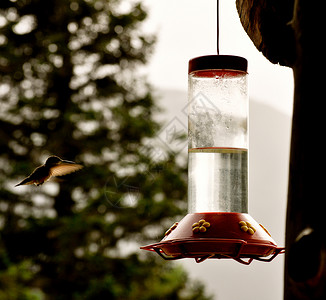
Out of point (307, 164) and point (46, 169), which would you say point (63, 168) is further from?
point (307, 164)

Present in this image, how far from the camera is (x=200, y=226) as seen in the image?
6.50ft

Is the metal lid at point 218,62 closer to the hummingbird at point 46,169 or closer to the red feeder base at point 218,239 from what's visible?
the red feeder base at point 218,239

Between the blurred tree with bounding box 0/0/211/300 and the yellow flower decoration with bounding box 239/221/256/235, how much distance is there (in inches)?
229

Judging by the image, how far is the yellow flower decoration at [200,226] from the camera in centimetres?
196

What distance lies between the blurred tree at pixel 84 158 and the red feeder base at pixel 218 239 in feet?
19.0

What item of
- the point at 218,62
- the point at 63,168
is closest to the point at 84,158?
the point at 63,168

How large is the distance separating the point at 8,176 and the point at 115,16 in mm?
2689

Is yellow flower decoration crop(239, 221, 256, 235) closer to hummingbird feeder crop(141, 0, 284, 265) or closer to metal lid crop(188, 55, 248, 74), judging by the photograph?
hummingbird feeder crop(141, 0, 284, 265)

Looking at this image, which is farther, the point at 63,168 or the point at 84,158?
the point at 84,158

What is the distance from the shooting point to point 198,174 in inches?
95.9

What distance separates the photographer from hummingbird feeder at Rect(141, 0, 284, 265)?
202 centimetres

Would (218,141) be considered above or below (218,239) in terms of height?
above

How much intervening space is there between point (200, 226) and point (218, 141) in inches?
20.7

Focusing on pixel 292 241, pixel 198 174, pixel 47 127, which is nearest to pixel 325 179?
pixel 292 241
